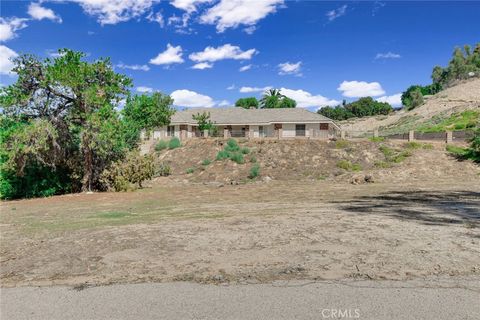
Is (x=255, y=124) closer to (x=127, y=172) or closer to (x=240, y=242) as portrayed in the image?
(x=127, y=172)

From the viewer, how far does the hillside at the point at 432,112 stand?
2659 inches

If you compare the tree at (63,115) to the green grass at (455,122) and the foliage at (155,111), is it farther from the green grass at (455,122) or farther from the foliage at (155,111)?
the green grass at (455,122)

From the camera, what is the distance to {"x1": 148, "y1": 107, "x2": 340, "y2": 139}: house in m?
51.4

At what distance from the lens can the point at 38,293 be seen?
5.55 meters

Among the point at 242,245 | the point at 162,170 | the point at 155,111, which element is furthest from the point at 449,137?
the point at 242,245

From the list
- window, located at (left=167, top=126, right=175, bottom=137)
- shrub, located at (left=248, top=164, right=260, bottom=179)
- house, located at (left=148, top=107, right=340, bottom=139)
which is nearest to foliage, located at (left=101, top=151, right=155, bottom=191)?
shrub, located at (left=248, top=164, right=260, bottom=179)

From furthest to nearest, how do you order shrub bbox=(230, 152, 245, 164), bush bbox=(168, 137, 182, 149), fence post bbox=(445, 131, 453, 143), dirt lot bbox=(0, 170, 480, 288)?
bush bbox=(168, 137, 182, 149), fence post bbox=(445, 131, 453, 143), shrub bbox=(230, 152, 245, 164), dirt lot bbox=(0, 170, 480, 288)

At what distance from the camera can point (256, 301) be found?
5070mm

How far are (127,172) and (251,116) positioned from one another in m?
35.6

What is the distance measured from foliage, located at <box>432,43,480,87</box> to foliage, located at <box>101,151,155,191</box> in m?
107

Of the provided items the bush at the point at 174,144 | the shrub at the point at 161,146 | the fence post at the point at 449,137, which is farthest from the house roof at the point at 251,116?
the fence post at the point at 449,137

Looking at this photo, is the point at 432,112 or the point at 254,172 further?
the point at 432,112

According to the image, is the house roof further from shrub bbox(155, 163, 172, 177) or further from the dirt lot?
the dirt lot

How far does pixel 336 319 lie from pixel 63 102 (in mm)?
20149
